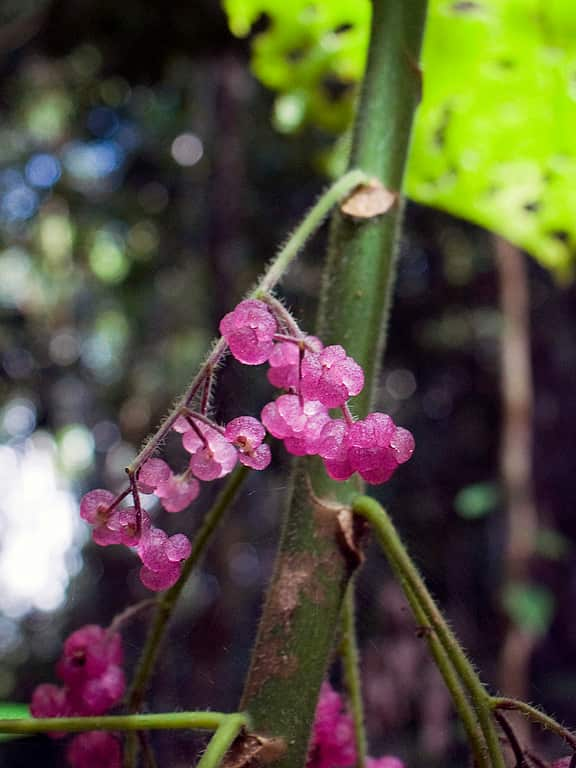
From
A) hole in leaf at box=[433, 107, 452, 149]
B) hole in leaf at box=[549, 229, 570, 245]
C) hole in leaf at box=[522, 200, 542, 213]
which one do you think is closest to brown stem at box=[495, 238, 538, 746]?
hole in leaf at box=[549, 229, 570, 245]

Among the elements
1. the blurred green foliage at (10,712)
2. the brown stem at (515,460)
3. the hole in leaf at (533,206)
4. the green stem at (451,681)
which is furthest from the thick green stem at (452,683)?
the brown stem at (515,460)

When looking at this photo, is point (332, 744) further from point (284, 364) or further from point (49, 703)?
point (284, 364)

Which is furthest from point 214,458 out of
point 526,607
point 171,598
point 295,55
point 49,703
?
point 526,607

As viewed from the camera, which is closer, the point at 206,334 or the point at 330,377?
the point at 330,377

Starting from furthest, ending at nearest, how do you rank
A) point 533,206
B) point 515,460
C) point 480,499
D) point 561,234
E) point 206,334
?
point 206,334
point 515,460
point 480,499
point 561,234
point 533,206

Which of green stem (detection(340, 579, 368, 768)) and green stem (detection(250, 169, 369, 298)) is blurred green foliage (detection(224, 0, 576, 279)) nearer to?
green stem (detection(250, 169, 369, 298))

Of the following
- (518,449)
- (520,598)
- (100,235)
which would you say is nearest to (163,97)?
(100,235)

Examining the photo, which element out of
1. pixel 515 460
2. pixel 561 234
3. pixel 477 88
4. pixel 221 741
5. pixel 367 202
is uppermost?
pixel 515 460

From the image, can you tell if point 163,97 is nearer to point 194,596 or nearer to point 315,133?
point 315,133
